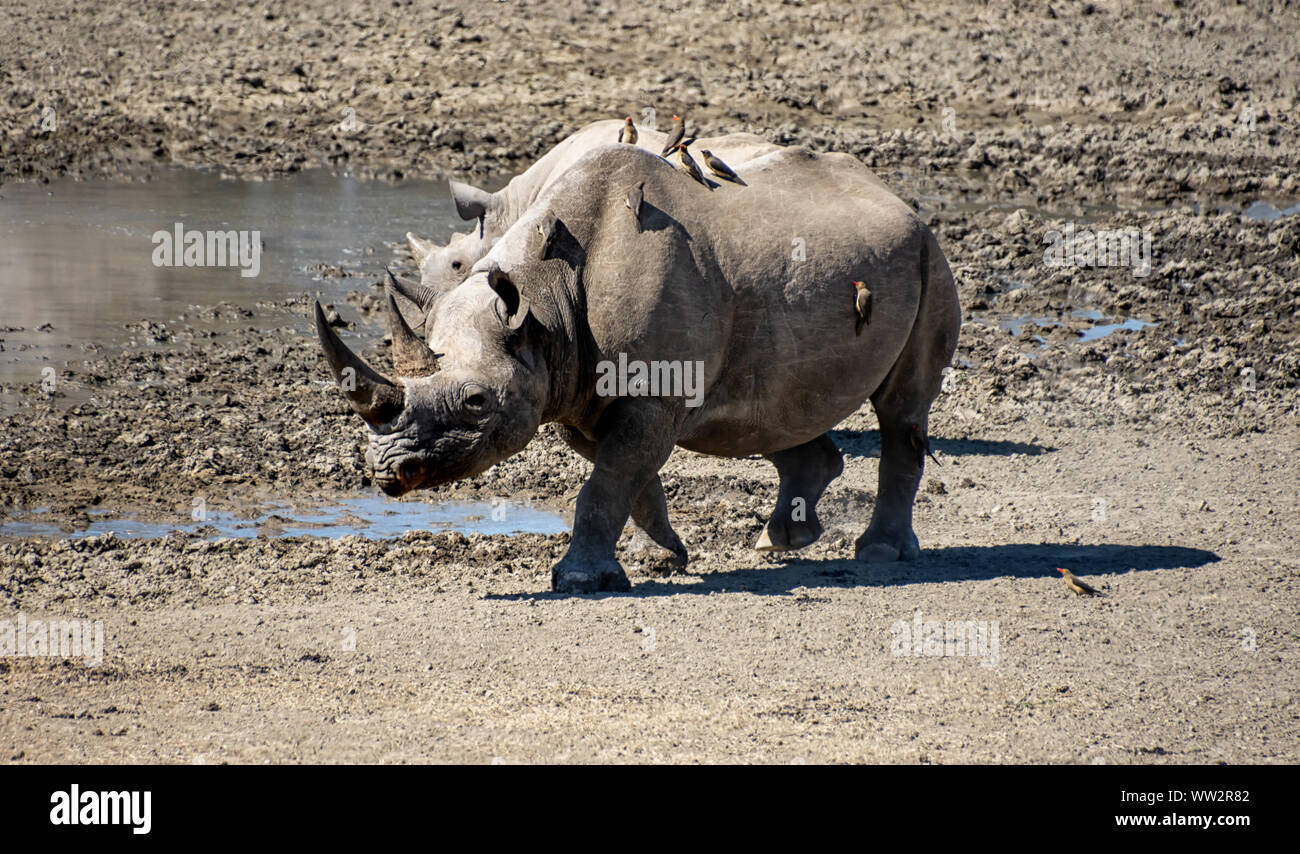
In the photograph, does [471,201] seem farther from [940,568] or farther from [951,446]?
[940,568]

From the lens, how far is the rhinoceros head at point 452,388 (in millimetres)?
6805

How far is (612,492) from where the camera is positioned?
7.69 m

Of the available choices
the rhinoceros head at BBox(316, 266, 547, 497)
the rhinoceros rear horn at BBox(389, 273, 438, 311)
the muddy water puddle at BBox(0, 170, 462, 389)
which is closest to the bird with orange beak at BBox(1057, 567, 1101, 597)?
the rhinoceros head at BBox(316, 266, 547, 497)

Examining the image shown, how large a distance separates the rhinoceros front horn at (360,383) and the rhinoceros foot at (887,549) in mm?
3060

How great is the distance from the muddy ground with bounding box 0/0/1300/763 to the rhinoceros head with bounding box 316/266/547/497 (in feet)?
2.51

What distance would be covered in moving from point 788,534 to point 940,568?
895 millimetres

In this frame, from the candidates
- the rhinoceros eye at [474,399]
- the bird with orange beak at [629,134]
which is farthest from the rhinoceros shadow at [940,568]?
the bird with orange beak at [629,134]

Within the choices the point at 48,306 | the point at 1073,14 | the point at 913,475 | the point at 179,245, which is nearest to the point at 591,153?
the point at 913,475

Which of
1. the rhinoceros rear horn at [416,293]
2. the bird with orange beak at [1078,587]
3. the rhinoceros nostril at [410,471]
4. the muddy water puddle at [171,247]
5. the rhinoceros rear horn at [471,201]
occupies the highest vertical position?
the rhinoceros rear horn at [471,201]

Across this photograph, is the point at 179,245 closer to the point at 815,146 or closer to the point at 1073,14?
the point at 815,146

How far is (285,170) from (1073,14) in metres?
14.0

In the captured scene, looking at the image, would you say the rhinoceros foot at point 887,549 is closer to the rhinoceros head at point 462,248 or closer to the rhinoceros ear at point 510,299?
the rhinoceros ear at point 510,299

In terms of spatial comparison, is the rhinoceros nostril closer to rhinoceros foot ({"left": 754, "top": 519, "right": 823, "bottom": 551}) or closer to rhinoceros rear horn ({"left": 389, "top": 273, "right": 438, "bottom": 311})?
rhinoceros rear horn ({"left": 389, "top": 273, "right": 438, "bottom": 311})

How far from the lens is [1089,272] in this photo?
15.9 meters
